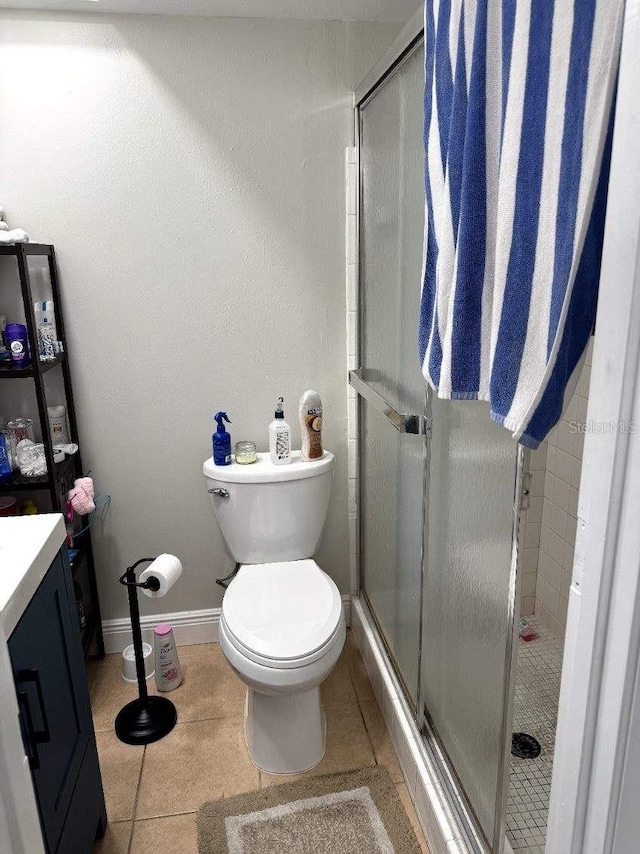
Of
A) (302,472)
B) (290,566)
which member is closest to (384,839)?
(290,566)

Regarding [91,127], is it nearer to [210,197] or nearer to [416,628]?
[210,197]

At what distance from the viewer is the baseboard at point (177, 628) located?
228cm

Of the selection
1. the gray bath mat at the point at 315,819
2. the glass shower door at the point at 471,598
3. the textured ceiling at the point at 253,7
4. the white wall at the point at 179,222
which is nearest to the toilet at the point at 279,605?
the gray bath mat at the point at 315,819

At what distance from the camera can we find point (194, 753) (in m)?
1.85

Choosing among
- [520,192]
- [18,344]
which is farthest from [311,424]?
[520,192]

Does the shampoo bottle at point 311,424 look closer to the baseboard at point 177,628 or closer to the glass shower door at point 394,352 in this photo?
the glass shower door at point 394,352

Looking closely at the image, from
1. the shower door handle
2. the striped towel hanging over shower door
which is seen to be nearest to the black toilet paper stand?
the shower door handle

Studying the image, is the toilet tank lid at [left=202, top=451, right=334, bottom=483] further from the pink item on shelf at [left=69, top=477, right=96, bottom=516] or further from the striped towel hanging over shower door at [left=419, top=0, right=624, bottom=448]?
the striped towel hanging over shower door at [left=419, top=0, right=624, bottom=448]

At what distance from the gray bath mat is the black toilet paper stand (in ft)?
1.09

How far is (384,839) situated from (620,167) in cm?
158

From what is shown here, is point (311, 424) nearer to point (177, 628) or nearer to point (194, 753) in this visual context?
point (177, 628)

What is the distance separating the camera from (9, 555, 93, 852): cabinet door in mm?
1071

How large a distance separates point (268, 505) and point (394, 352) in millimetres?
646

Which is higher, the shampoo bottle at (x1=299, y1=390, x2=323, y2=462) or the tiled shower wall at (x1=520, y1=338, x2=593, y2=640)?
the shampoo bottle at (x1=299, y1=390, x2=323, y2=462)
